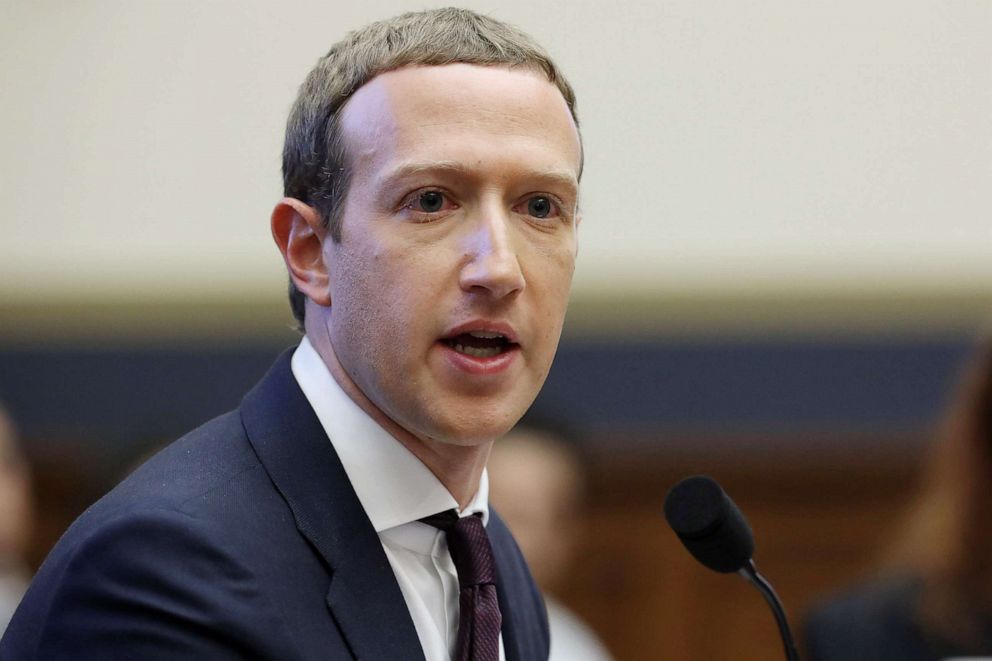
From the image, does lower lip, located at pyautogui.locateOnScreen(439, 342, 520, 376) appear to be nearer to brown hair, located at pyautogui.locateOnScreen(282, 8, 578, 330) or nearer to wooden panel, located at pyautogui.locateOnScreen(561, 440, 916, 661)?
brown hair, located at pyautogui.locateOnScreen(282, 8, 578, 330)

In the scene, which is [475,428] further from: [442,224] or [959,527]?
[959,527]

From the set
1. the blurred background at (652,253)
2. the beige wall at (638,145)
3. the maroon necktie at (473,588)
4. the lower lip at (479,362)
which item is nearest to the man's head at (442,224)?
the lower lip at (479,362)

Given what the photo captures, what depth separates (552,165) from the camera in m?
1.65

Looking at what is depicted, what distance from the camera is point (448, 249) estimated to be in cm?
158

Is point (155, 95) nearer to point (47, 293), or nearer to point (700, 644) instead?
point (47, 293)

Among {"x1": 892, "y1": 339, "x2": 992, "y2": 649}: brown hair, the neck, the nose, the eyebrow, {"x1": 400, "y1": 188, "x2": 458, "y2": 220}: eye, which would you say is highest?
the eyebrow

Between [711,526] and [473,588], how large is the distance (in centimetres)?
28

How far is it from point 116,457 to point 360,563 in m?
2.33

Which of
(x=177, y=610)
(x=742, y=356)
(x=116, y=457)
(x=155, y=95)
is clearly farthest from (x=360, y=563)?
(x=742, y=356)

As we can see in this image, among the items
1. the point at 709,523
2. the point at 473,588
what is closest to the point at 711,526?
the point at 709,523

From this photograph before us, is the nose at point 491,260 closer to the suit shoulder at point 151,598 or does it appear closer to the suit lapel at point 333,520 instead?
the suit lapel at point 333,520

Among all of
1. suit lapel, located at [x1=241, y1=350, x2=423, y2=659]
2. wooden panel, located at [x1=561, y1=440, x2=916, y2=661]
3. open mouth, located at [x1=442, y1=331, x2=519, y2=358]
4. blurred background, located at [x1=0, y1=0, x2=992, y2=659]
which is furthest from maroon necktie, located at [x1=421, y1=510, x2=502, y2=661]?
wooden panel, located at [x1=561, y1=440, x2=916, y2=661]

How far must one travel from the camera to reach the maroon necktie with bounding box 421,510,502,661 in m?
1.66

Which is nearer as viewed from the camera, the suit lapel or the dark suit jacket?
the dark suit jacket
